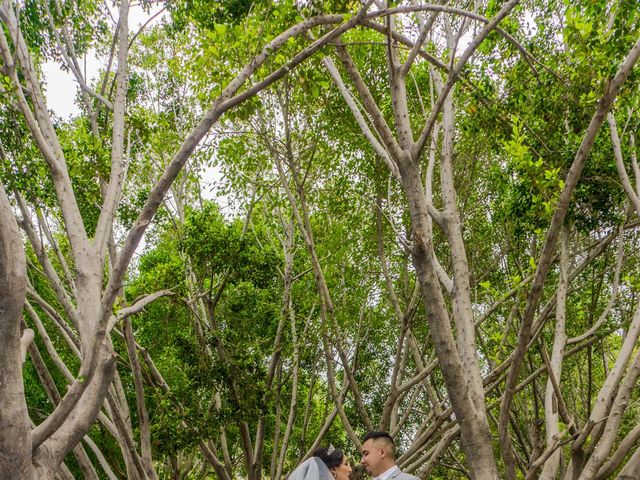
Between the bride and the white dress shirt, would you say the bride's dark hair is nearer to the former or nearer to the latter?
the bride

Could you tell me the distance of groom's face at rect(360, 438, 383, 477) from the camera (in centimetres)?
378

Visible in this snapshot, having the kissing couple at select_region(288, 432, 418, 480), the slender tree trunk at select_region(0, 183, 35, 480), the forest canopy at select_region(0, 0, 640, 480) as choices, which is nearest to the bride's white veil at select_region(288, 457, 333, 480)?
the kissing couple at select_region(288, 432, 418, 480)

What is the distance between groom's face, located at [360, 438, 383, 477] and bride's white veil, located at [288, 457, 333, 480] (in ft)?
2.11

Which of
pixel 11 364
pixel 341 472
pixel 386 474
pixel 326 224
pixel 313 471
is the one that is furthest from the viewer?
pixel 326 224

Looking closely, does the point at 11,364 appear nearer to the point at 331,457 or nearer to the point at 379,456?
the point at 379,456

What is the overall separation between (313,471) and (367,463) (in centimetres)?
72

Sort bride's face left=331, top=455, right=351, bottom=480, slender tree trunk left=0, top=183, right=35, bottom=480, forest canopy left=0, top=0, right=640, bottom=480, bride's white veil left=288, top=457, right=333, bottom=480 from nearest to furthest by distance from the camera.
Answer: slender tree trunk left=0, top=183, right=35, bottom=480
forest canopy left=0, top=0, right=640, bottom=480
bride's white veil left=288, top=457, right=333, bottom=480
bride's face left=331, top=455, right=351, bottom=480

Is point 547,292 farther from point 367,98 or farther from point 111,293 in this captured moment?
point 111,293

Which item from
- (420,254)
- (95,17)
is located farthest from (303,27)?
(95,17)

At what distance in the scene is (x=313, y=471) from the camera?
4.35 metres

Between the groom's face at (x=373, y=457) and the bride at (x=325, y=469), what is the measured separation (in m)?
0.66

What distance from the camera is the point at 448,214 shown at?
440 centimetres

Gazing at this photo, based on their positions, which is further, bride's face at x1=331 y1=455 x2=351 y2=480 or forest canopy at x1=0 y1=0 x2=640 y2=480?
bride's face at x1=331 y1=455 x2=351 y2=480

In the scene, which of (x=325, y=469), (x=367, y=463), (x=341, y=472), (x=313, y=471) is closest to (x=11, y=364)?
(x=367, y=463)
